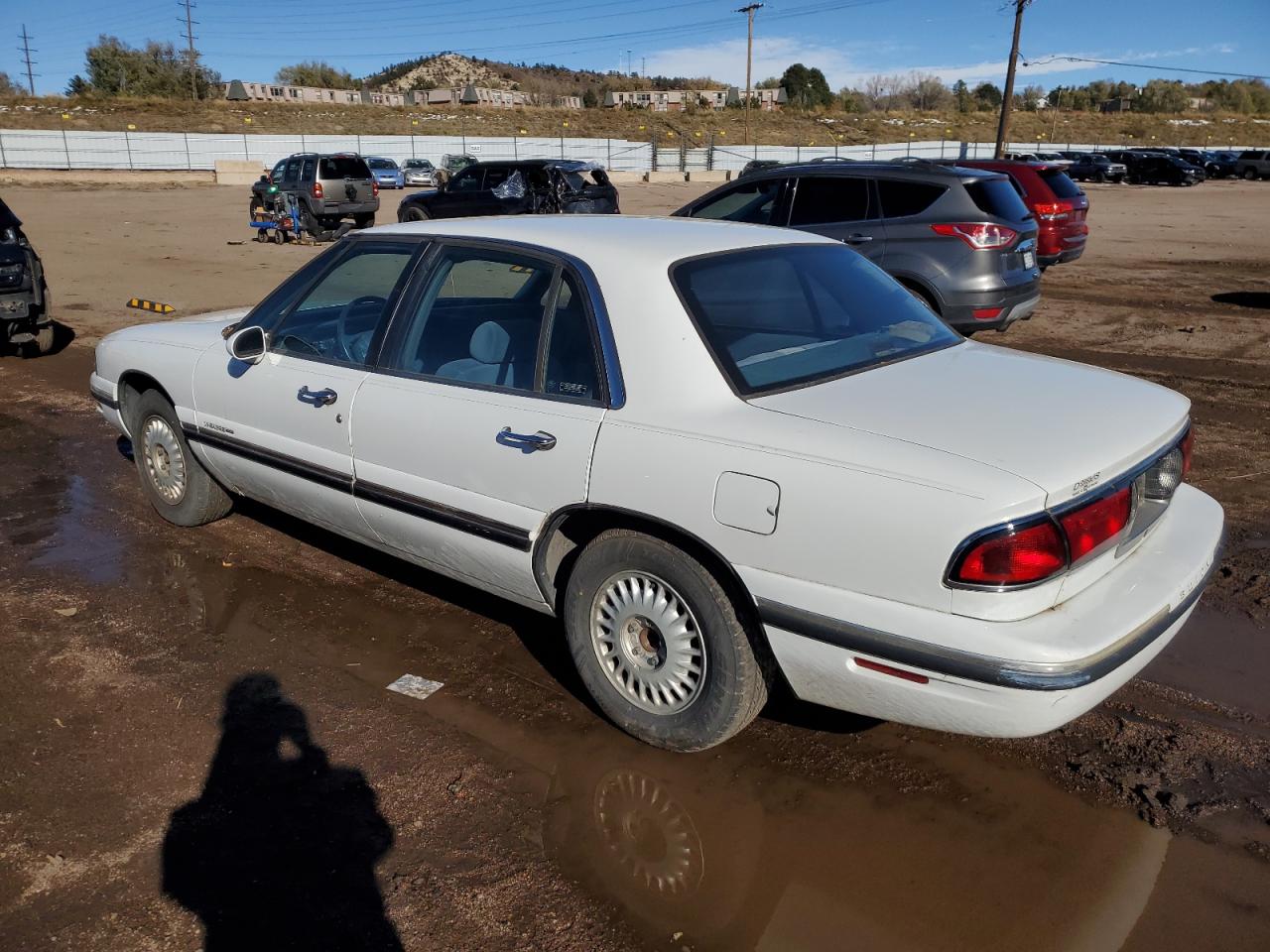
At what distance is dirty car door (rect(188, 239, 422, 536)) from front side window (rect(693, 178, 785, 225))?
588 cm

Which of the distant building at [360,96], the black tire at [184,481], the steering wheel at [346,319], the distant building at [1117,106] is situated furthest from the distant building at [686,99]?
the steering wheel at [346,319]

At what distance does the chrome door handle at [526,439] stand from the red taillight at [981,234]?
6582 millimetres

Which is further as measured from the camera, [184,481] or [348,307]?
[184,481]

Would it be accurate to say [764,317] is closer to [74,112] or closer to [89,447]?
[89,447]

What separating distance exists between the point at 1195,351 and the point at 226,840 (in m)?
9.53

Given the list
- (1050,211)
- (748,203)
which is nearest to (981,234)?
(748,203)

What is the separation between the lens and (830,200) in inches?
380

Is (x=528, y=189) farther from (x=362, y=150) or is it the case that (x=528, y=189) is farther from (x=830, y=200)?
(x=362, y=150)

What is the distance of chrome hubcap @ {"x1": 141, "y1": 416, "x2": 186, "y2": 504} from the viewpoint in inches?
207

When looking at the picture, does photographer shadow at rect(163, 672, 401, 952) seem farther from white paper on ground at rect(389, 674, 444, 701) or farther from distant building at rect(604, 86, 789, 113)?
distant building at rect(604, 86, 789, 113)

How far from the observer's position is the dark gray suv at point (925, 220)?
8.85 m

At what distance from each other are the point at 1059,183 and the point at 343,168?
15.6 m

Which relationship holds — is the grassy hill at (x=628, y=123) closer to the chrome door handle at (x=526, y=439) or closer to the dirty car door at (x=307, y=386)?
the dirty car door at (x=307, y=386)

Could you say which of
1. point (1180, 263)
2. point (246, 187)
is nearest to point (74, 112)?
point (246, 187)
